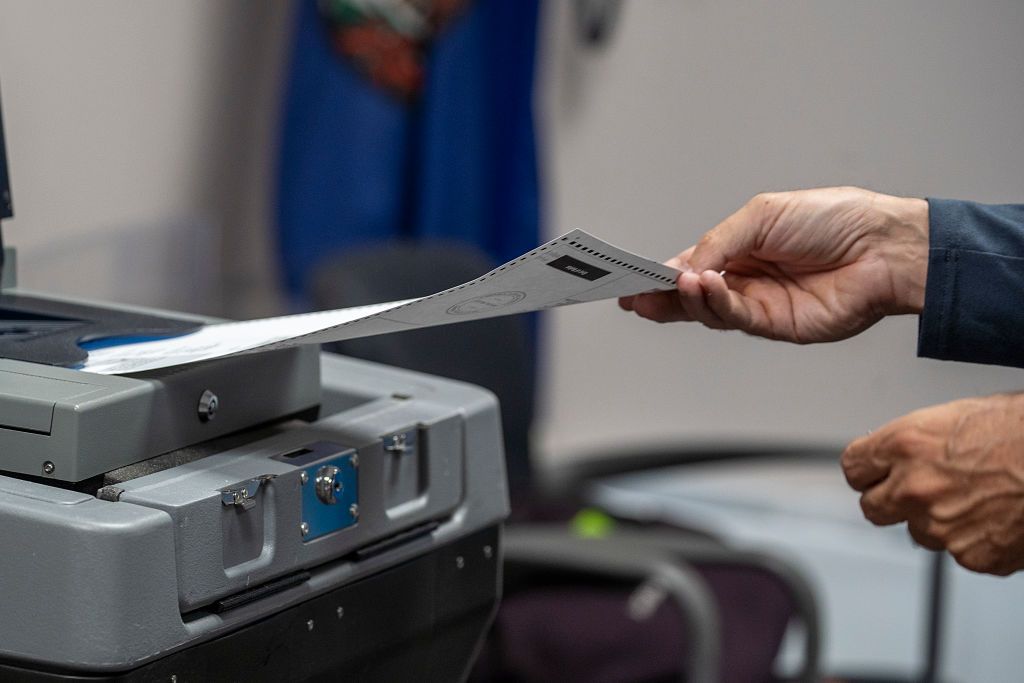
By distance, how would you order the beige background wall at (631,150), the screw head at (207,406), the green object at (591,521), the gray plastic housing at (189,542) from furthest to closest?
the green object at (591,521) → the beige background wall at (631,150) → the screw head at (207,406) → the gray plastic housing at (189,542)

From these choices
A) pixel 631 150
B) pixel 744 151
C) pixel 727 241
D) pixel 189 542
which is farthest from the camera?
pixel 631 150

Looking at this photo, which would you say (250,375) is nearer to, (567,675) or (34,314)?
(34,314)

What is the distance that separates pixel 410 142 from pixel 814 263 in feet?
3.98

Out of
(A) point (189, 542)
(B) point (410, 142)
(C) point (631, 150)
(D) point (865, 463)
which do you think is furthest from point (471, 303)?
(C) point (631, 150)

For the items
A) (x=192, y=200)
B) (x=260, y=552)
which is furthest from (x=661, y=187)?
(x=260, y=552)

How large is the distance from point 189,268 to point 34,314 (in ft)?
2.64

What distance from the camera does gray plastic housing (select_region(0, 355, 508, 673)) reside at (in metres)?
0.51

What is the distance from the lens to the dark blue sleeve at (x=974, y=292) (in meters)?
0.74

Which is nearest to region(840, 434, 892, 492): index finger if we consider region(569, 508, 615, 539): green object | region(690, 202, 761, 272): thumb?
Result: region(690, 202, 761, 272): thumb

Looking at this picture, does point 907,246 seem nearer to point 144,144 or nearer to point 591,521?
point 591,521

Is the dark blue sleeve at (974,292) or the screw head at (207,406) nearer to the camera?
the screw head at (207,406)

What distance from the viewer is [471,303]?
586 mm

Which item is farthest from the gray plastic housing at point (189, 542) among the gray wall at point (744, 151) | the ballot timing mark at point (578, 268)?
the gray wall at point (744, 151)

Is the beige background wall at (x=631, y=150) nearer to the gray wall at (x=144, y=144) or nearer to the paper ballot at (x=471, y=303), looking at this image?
the gray wall at (x=144, y=144)
